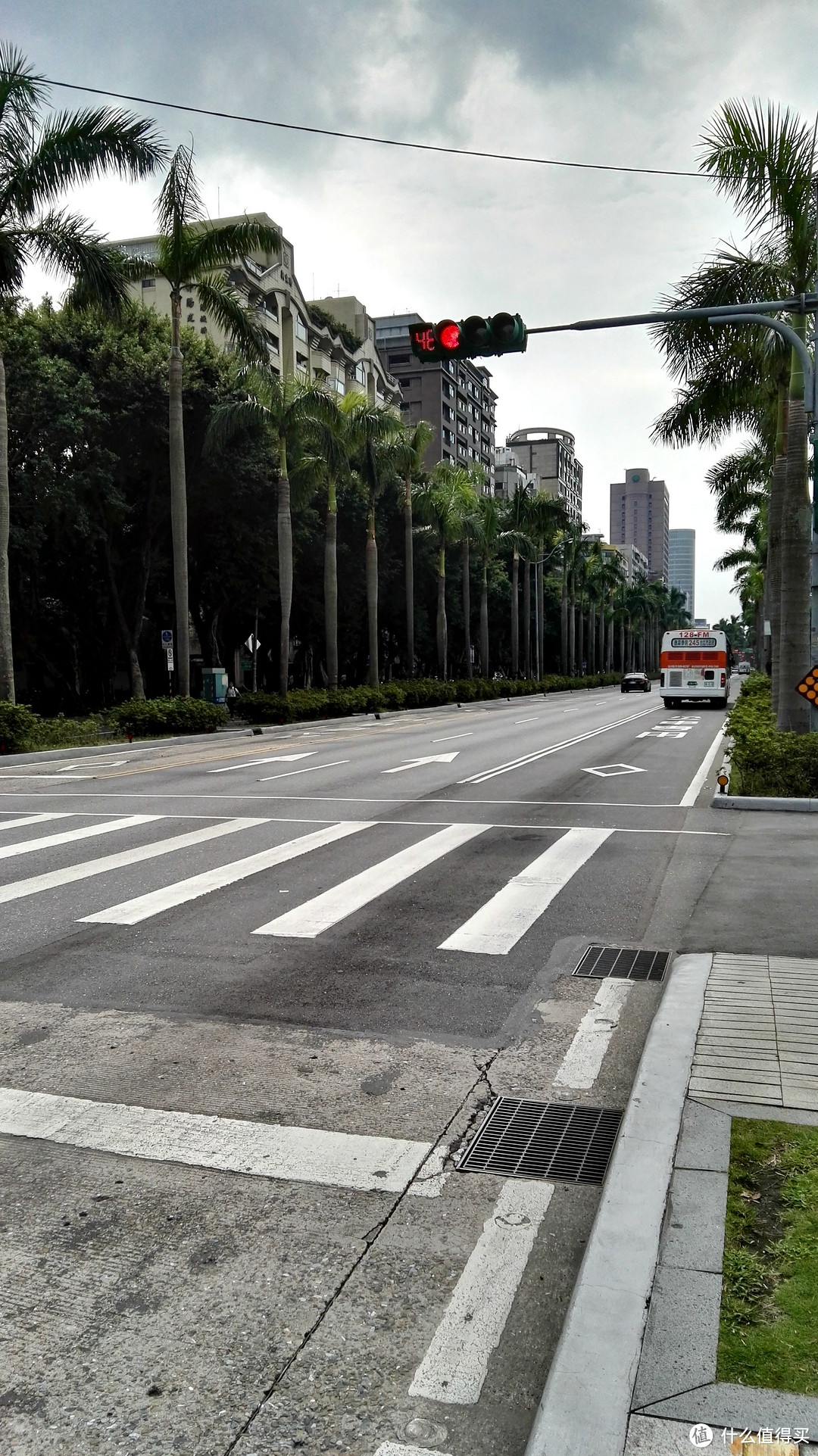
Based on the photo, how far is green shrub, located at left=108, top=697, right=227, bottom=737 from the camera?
27.5m

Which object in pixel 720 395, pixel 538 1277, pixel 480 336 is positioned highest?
pixel 720 395

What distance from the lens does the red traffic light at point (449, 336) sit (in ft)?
37.9

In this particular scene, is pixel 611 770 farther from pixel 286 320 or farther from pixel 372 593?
pixel 286 320

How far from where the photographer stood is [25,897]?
8.80m

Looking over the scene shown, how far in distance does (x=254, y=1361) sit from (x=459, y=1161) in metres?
1.42

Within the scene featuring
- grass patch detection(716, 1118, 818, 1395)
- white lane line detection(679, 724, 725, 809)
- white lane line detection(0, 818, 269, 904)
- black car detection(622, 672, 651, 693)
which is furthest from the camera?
black car detection(622, 672, 651, 693)

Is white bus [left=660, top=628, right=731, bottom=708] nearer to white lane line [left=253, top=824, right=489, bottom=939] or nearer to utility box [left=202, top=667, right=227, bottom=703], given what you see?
utility box [left=202, top=667, right=227, bottom=703]

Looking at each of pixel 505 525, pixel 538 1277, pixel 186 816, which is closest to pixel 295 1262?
pixel 538 1277

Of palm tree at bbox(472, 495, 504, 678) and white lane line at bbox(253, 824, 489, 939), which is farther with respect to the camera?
palm tree at bbox(472, 495, 504, 678)

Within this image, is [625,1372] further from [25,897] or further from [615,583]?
[615,583]

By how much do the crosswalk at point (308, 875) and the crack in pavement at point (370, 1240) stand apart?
216cm

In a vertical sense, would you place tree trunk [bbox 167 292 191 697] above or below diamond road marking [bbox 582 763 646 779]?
above

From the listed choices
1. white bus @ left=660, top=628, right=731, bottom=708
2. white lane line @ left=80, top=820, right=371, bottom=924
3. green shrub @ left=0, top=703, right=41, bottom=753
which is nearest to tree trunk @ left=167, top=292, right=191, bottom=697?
green shrub @ left=0, top=703, right=41, bottom=753

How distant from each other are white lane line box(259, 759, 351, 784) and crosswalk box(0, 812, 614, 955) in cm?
436
